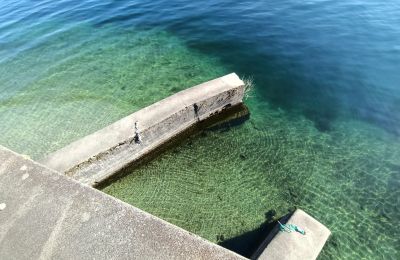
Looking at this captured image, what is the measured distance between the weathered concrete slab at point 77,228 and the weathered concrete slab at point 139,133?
1.94m

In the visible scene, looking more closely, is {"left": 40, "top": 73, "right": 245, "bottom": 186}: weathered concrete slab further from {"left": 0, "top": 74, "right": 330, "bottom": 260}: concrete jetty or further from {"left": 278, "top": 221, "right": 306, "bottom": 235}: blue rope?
{"left": 278, "top": 221, "right": 306, "bottom": 235}: blue rope

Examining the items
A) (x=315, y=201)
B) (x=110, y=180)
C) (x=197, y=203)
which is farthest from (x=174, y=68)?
(x=315, y=201)

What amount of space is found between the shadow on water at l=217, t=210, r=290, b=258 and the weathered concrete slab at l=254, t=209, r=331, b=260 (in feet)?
1.21

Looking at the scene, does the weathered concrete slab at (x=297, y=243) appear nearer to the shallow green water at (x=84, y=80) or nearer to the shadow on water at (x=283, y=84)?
the shadow on water at (x=283, y=84)

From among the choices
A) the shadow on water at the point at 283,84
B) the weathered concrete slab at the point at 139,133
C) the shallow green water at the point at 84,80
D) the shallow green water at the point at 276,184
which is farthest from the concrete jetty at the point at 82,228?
the shadow on water at the point at 283,84

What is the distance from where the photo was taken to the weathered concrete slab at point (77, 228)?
3.94 meters

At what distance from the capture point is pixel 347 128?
8.30m

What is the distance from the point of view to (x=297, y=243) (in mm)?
5309

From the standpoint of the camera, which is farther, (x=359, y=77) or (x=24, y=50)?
(x=24, y=50)

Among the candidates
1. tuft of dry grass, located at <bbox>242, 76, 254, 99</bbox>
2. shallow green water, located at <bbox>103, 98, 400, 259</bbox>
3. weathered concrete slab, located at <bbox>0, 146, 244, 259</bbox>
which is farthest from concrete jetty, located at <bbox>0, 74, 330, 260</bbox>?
tuft of dry grass, located at <bbox>242, 76, 254, 99</bbox>

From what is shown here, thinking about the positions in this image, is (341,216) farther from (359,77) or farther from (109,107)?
(109,107)

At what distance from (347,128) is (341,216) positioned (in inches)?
119

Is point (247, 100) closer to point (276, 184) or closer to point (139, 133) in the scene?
point (276, 184)

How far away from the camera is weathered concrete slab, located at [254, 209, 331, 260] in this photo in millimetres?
5168
